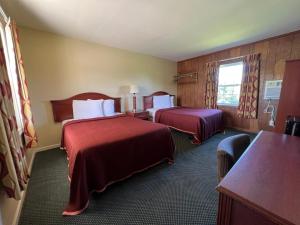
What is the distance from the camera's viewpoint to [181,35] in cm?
292

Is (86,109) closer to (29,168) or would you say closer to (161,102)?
(29,168)

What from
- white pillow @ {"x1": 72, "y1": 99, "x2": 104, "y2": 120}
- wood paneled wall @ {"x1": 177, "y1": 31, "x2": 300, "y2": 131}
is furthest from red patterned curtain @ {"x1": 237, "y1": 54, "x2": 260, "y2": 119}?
white pillow @ {"x1": 72, "y1": 99, "x2": 104, "y2": 120}

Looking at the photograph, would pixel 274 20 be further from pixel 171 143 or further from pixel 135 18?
pixel 171 143

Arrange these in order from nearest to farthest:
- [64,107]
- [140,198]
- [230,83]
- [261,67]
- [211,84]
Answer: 1. [140,198]
2. [64,107]
3. [261,67]
4. [230,83]
5. [211,84]

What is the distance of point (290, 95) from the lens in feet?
5.63

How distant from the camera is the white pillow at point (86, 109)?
9.46 feet

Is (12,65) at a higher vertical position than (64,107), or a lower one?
higher

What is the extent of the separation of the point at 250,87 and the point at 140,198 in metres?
3.59

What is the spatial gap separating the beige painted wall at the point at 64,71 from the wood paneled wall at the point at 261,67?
6.77 ft

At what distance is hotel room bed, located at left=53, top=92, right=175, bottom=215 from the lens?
144 centimetres

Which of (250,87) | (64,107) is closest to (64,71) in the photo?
(64,107)

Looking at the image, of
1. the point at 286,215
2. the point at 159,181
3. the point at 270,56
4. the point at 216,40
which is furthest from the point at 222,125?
the point at 286,215

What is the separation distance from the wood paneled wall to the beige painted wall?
2.06m

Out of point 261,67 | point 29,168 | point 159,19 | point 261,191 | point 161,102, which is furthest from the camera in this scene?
point 161,102
